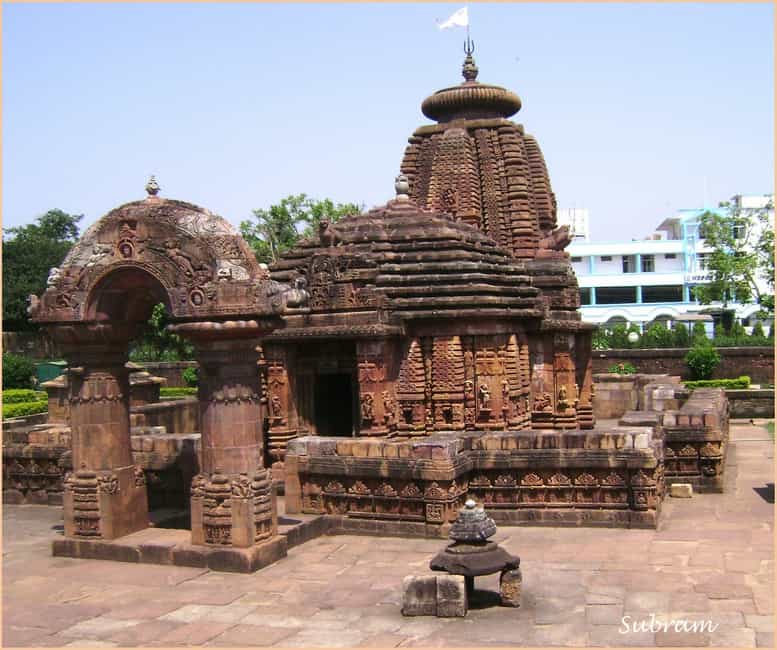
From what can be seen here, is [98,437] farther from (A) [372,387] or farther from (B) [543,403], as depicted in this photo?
(B) [543,403]

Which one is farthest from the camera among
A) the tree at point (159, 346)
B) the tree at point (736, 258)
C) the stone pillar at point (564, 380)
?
the tree at point (736, 258)

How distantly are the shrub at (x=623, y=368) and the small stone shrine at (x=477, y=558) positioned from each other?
2885 centimetres

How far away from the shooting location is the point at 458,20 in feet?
77.9

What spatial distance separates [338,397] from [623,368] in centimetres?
2135

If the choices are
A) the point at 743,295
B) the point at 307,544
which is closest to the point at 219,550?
the point at 307,544

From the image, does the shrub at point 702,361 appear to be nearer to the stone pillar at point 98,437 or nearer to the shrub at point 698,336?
the shrub at point 698,336

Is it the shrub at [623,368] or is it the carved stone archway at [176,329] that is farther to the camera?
the shrub at [623,368]

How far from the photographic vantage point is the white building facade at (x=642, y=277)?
62.8 meters

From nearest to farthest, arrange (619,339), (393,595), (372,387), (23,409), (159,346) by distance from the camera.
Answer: (393,595) → (372,387) → (23,409) → (619,339) → (159,346)

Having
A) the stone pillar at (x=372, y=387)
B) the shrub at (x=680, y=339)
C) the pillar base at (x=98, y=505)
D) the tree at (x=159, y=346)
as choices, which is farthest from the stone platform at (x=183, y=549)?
the shrub at (x=680, y=339)

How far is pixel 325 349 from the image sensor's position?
16.4 m

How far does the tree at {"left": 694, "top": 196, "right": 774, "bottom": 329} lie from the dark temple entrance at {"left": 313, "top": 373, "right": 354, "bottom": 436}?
35.1 metres

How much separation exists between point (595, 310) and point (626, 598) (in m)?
56.5

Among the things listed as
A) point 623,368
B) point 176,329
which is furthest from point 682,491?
point 623,368
